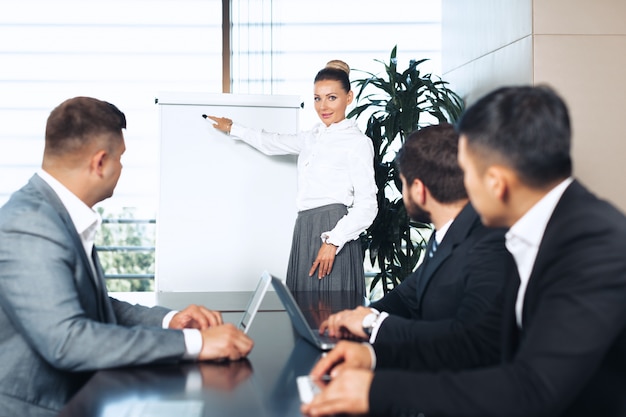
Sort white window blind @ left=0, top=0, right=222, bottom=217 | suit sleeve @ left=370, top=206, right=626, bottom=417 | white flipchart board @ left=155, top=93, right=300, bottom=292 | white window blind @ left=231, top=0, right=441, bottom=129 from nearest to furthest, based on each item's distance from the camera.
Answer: suit sleeve @ left=370, top=206, right=626, bottom=417 < white flipchart board @ left=155, top=93, right=300, bottom=292 < white window blind @ left=231, top=0, right=441, bottom=129 < white window blind @ left=0, top=0, right=222, bottom=217

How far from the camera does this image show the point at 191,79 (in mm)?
5723

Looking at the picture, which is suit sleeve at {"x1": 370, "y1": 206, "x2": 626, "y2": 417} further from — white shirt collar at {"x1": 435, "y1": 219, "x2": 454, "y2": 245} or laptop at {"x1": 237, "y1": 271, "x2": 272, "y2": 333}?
white shirt collar at {"x1": 435, "y1": 219, "x2": 454, "y2": 245}

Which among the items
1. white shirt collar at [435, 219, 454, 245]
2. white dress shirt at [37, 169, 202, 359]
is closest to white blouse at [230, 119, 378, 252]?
white shirt collar at [435, 219, 454, 245]

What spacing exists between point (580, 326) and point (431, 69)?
4.69m

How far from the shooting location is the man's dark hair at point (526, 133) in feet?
4.09

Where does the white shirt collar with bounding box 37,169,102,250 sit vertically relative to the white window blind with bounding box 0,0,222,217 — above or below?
below

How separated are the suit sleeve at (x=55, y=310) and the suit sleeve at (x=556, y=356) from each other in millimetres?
701

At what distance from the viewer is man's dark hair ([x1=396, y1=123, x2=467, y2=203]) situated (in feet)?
6.88

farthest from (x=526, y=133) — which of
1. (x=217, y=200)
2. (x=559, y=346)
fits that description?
(x=217, y=200)

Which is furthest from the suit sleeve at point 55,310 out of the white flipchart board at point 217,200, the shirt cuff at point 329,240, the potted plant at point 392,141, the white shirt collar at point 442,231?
the potted plant at point 392,141

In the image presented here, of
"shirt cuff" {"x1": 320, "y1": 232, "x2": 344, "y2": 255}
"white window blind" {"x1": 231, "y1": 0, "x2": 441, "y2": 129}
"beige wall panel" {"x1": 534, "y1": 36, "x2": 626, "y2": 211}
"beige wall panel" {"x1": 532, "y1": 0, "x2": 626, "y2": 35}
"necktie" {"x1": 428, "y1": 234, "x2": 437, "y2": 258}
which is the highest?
"white window blind" {"x1": 231, "y1": 0, "x2": 441, "y2": 129}

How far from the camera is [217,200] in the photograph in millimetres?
4289

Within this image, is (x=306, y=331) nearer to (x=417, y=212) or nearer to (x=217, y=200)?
(x=417, y=212)

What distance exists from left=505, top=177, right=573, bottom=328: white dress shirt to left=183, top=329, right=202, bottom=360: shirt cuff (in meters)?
0.76
